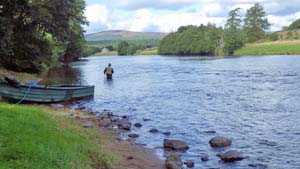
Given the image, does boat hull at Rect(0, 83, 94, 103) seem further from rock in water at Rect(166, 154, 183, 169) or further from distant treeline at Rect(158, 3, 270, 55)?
distant treeline at Rect(158, 3, 270, 55)

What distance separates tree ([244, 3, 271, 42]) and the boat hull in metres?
137

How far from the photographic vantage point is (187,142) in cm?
1578

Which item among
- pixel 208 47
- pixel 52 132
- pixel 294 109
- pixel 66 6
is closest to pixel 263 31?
pixel 208 47

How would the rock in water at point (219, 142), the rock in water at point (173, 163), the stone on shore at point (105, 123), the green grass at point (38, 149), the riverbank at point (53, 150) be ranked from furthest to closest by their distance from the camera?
the stone on shore at point (105, 123) < the rock in water at point (219, 142) < the rock in water at point (173, 163) < the riverbank at point (53, 150) < the green grass at point (38, 149)

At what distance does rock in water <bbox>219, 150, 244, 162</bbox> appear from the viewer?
13.0 meters

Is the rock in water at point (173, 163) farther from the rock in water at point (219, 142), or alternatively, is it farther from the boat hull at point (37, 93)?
the boat hull at point (37, 93)

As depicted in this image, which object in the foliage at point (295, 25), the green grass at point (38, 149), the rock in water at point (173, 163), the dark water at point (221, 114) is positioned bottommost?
the dark water at point (221, 114)

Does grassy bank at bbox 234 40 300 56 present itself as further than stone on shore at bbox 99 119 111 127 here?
Yes

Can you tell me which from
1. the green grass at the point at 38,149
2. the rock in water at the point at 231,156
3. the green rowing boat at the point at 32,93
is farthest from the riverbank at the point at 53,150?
the green rowing boat at the point at 32,93

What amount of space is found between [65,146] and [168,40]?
548 feet

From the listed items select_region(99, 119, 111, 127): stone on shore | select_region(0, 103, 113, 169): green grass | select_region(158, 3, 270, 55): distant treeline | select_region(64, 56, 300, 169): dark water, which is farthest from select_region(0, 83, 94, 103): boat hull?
select_region(158, 3, 270, 55): distant treeline

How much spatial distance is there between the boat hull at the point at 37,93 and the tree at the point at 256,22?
137 meters

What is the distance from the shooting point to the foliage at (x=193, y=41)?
144675mm

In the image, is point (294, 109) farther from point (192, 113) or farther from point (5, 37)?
point (5, 37)
